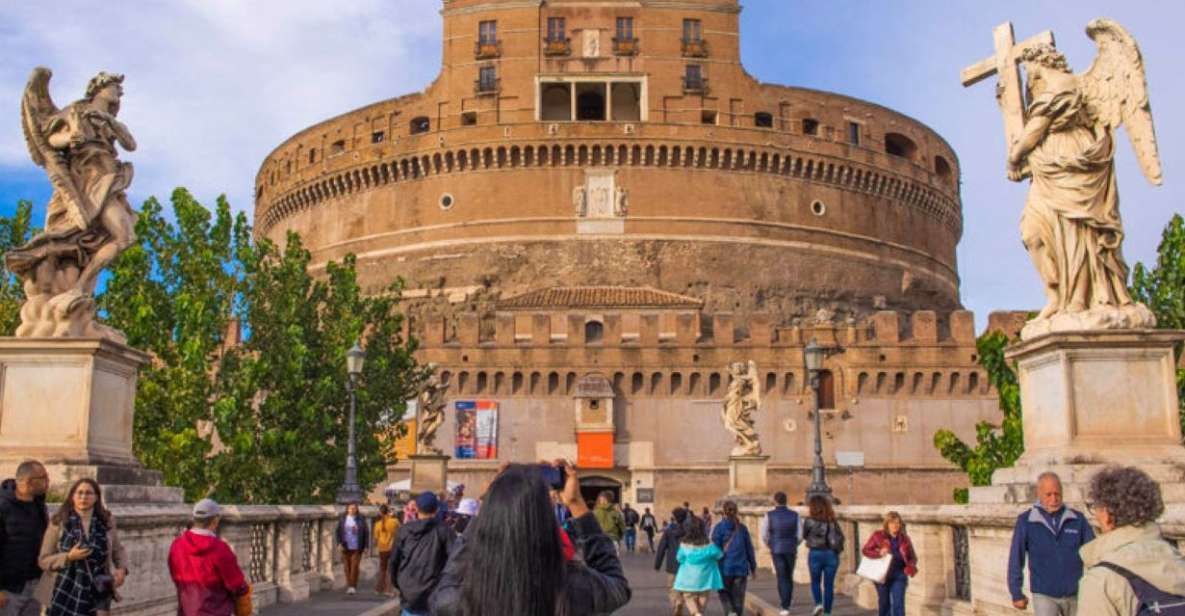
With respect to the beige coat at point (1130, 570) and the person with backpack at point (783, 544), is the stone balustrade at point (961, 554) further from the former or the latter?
the beige coat at point (1130, 570)

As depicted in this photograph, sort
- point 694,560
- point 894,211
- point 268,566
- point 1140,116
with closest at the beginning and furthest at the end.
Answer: point 1140,116
point 694,560
point 268,566
point 894,211

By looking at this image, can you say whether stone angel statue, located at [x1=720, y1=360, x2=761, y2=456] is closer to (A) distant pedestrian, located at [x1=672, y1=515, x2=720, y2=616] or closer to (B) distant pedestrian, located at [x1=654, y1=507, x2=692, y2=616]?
(B) distant pedestrian, located at [x1=654, y1=507, x2=692, y2=616]

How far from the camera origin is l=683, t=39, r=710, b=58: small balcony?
46062 millimetres

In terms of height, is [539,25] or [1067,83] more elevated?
[539,25]

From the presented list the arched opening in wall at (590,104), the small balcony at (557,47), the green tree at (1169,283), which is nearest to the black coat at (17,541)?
the green tree at (1169,283)

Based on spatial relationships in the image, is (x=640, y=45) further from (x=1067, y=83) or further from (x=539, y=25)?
(x=1067, y=83)

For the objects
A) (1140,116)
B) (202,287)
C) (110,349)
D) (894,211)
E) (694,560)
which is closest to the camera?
(1140,116)

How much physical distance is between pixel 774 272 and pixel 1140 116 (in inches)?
1555

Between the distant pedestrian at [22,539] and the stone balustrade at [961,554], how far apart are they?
4.60 metres

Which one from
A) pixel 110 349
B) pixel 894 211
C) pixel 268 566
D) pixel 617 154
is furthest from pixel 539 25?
pixel 110 349

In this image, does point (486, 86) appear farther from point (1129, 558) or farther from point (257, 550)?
point (1129, 558)

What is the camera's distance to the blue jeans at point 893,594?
27.2 ft

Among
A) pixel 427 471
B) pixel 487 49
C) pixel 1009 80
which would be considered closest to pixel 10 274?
pixel 427 471

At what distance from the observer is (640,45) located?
151ft
